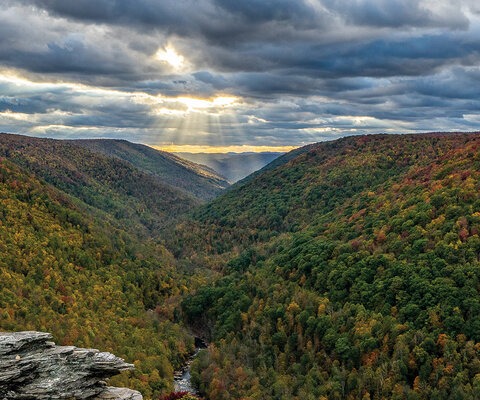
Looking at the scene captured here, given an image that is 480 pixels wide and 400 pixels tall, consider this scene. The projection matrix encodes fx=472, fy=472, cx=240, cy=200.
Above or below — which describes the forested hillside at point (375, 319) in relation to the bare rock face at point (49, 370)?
below

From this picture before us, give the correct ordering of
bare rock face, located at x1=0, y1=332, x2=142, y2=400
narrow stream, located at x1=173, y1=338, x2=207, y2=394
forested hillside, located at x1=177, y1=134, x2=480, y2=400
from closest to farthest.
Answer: bare rock face, located at x1=0, y1=332, x2=142, y2=400 → forested hillside, located at x1=177, y1=134, x2=480, y2=400 → narrow stream, located at x1=173, y1=338, x2=207, y2=394

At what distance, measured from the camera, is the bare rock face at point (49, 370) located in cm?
5878

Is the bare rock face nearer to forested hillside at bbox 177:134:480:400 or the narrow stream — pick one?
forested hillside at bbox 177:134:480:400

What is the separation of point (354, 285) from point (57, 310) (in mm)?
105625

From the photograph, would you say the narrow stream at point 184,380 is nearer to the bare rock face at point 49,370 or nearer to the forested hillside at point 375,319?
the forested hillside at point 375,319

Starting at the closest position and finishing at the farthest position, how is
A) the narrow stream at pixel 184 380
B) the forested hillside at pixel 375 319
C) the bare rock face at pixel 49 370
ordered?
the bare rock face at pixel 49 370
the forested hillside at pixel 375 319
the narrow stream at pixel 184 380

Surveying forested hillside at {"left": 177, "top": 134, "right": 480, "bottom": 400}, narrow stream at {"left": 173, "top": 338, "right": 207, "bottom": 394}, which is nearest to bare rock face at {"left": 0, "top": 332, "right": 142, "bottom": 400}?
forested hillside at {"left": 177, "top": 134, "right": 480, "bottom": 400}

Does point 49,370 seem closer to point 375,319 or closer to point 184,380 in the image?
point 375,319

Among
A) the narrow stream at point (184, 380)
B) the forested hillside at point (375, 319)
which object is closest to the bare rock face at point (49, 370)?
the forested hillside at point (375, 319)

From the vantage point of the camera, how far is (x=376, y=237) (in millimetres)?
182500

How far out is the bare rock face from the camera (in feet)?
193

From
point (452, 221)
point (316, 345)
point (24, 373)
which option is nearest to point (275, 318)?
point (316, 345)

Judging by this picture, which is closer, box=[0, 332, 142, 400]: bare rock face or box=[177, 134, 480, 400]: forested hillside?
box=[0, 332, 142, 400]: bare rock face

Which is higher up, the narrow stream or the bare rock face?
the bare rock face
